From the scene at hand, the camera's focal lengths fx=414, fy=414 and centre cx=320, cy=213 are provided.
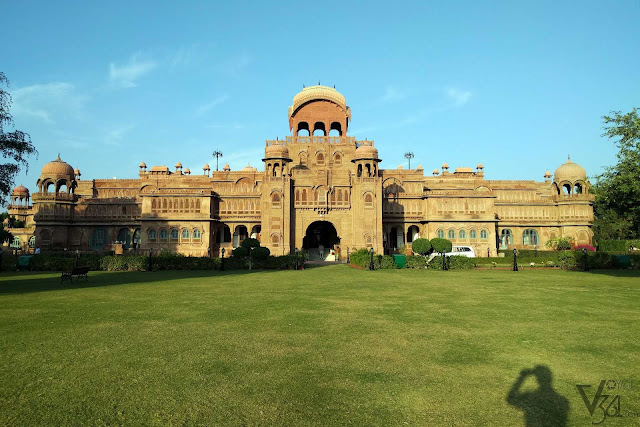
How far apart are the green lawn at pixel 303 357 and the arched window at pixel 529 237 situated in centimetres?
4080

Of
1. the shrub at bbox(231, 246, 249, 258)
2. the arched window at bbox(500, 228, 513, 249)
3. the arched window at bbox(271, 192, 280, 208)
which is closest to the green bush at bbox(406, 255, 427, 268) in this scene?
the shrub at bbox(231, 246, 249, 258)

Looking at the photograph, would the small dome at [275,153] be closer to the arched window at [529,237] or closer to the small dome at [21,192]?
the arched window at [529,237]

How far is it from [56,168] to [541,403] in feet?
194

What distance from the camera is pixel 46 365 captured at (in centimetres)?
708

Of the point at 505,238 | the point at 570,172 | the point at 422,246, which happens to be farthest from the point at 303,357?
the point at 570,172

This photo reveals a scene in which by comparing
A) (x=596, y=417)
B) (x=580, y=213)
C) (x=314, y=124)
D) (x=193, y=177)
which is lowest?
(x=596, y=417)

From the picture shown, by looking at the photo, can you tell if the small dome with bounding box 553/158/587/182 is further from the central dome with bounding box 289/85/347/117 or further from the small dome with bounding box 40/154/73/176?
the small dome with bounding box 40/154/73/176

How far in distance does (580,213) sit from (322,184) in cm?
3293

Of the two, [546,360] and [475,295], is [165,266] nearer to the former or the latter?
[475,295]

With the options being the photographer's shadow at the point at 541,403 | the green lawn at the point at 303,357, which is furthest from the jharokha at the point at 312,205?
the photographer's shadow at the point at 541,403

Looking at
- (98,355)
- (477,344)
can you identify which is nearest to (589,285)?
(477,344)

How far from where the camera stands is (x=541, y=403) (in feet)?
18.3

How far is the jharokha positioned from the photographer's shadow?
34602mm

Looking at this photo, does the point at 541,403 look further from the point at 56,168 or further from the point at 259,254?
the point at 56,168
